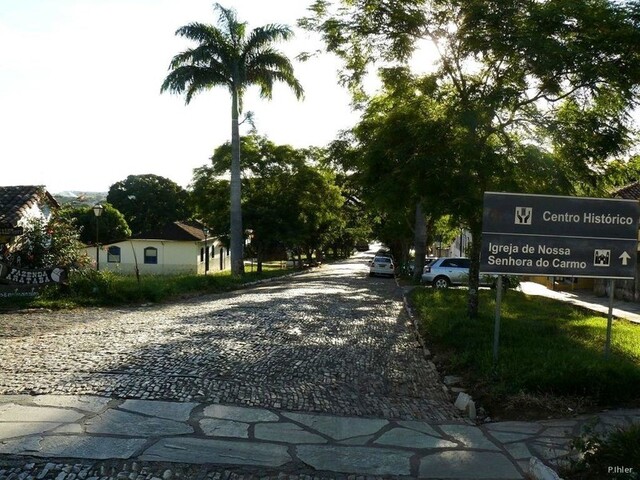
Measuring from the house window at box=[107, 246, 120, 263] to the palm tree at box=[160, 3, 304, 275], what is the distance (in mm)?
19826

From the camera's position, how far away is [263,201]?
33.8 metres

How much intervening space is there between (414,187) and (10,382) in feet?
25.7

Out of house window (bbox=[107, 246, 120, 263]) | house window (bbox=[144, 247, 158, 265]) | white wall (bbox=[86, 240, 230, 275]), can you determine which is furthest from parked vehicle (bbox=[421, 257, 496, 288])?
house window (bbox=[107, 246, 120, 263])

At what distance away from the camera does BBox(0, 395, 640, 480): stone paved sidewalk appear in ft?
15.5

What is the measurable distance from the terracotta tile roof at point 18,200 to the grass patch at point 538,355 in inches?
488

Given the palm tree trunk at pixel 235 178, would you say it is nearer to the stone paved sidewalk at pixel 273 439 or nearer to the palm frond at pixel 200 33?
the palm frond at pixel 200 33

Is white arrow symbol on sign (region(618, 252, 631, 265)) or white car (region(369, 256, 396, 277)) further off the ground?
white arrow symbol on sign (region(618, 252, 631, 265))

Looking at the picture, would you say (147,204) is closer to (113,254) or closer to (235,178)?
(113,254)

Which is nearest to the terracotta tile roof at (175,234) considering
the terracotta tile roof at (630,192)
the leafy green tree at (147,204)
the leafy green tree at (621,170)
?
the leafy green tree at (147,204)

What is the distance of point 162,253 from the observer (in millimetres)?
43062

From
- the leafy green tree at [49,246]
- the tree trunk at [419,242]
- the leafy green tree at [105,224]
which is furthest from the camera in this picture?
the leafy green tree at [105,224]

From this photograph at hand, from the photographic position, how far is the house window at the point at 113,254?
146 ft

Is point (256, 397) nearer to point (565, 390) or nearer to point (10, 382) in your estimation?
point (10, 382)

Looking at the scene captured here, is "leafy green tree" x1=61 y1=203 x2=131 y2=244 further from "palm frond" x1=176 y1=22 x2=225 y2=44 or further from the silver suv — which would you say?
the silver suv
